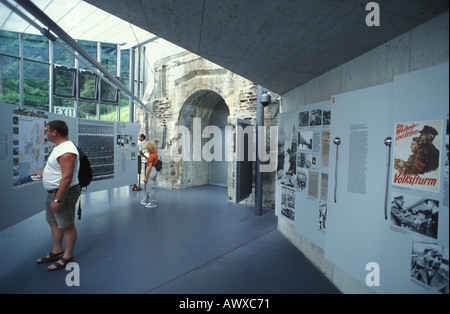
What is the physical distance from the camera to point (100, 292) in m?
2.76

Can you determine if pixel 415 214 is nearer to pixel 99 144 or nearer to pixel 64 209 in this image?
pixel 64 209

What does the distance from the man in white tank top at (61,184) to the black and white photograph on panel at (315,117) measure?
3056 millimetres

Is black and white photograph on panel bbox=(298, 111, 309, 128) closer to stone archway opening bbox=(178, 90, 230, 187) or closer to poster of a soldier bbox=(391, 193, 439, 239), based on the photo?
poster of a soldier bbox=(391, 193, 439, 239)

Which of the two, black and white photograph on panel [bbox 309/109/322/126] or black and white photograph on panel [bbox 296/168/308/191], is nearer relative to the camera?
black and white photograph on panel [bbox 309/109/322/126]

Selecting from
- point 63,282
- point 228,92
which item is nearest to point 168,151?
point 228,92

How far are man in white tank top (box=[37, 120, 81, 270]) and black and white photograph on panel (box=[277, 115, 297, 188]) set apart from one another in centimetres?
312

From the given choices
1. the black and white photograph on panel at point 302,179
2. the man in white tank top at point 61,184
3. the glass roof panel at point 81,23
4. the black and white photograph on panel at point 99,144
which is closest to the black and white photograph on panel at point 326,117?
the black and white photograph on panel at point 302,179

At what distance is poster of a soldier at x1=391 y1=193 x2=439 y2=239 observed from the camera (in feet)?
5.52

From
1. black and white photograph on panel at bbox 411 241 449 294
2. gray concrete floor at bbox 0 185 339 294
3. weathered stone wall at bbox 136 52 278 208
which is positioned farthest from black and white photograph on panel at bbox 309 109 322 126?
weathered stone wall at bbox 136 52 278 208

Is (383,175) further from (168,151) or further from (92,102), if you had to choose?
(92,102)

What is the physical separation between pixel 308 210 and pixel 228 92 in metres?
5.16

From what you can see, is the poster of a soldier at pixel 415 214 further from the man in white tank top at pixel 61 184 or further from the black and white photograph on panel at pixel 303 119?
the man in white tank top at pixel 61 184

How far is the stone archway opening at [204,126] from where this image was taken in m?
9.38

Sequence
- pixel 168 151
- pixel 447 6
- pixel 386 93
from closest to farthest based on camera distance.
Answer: pixel 447 6 < pixel 386 93 < pixel 168 151
